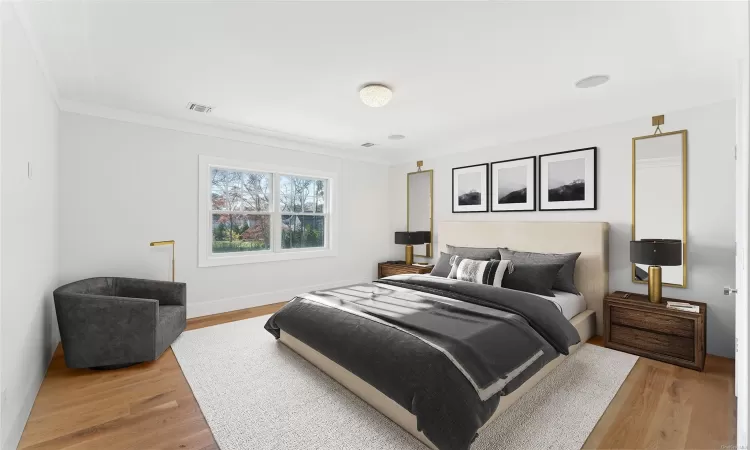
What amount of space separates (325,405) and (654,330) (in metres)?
2.94

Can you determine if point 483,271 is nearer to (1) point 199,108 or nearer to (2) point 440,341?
(2) point 440,341

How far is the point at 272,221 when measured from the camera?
4.93 m

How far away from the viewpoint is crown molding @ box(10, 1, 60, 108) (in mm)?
1900

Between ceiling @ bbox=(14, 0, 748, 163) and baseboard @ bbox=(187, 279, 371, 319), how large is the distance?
2316 millimetres

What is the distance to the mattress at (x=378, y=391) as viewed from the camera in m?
1.95

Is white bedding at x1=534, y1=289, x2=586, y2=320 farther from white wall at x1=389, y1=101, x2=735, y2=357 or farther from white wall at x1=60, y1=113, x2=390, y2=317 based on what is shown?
white wall at x1=60, y1=113, x2=390, y2=317

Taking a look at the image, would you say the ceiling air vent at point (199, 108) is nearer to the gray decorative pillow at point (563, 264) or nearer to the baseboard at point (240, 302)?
the baseboard at point (240, 302)

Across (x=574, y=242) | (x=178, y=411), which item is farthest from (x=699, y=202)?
(x=178, y=411)

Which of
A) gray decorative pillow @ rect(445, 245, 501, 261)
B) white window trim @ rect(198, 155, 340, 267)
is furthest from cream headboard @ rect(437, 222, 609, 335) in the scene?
white window trim @ rect(198, 155, 340, 267)

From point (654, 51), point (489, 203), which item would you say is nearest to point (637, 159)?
point (654, 51)

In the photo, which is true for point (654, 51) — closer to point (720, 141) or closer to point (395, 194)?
point (720, 141)

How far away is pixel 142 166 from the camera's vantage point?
3777 mm

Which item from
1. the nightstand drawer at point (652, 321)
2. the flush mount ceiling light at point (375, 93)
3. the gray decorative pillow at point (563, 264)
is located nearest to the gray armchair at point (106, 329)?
the flush mount ceiling light at point (375, 93)

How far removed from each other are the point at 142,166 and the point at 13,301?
7.50ft
